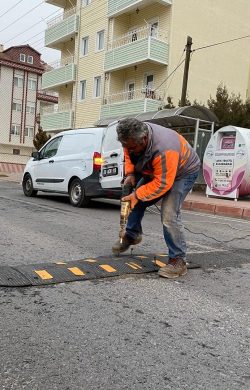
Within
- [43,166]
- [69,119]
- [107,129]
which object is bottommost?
[43,166]

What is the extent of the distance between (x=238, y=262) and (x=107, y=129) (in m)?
5.64

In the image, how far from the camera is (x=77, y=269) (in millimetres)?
4562

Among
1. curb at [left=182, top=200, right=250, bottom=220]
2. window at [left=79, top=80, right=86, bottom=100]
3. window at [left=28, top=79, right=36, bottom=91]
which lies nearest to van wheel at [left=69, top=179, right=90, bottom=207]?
curb at [left=182, top=200, right=250, bottom=220]

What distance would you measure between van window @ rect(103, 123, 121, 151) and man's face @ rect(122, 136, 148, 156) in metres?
5.72

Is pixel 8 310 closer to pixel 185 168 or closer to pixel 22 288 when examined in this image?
pixel 22 288

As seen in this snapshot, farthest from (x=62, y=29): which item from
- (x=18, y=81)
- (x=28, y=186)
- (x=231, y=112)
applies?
(x=18, y=81)

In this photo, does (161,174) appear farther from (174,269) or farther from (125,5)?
(125,5)

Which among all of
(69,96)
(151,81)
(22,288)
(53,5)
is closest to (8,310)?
(22,288)

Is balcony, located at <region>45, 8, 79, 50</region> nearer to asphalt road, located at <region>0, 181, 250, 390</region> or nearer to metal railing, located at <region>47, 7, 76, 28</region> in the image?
metal railing, located at <region>47, 7, 76, 28</region>

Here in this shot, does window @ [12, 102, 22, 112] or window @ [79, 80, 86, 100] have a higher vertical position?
window @ [12, 102, 22, 112]

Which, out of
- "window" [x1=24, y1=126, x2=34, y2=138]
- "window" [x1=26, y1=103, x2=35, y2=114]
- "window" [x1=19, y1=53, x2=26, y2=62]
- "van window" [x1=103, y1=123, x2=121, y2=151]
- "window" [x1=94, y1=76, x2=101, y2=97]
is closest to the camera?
"van window" [x1=103, y1=123, x2=121, y2=151]

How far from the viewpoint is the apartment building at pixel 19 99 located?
2242 inches

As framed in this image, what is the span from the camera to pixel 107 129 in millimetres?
10297

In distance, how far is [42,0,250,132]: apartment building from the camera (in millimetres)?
23219
